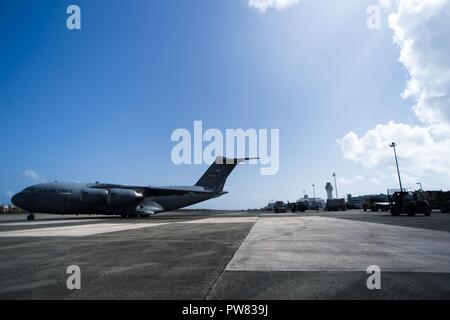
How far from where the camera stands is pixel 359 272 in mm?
5559

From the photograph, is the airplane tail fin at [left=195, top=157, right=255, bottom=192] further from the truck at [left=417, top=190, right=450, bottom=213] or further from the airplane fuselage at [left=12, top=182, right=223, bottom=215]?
the truck at [left=417, top=190, right=450, bottom=213]

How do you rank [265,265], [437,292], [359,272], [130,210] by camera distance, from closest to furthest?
[437,292]
[359,272]
[265,265]
[130,210]

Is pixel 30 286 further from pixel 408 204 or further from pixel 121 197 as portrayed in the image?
pixel 408 204

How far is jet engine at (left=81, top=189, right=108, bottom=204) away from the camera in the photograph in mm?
31394

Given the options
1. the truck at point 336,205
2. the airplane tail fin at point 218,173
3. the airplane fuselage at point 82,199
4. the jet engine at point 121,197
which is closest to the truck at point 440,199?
the truck at point 336,205

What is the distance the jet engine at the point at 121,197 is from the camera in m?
32.6

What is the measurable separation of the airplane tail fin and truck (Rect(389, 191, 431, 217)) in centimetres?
1843

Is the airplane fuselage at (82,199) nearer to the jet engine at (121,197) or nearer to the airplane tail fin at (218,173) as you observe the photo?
the jet engine at (121,197)

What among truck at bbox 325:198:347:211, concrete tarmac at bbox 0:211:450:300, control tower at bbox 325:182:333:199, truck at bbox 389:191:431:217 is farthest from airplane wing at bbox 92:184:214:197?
control tower at bbox 325:182:333:199

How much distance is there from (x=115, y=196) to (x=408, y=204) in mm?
30655
